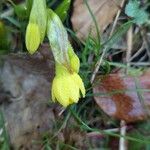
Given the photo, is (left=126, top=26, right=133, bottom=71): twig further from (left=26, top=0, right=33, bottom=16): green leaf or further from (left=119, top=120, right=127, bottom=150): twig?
(left=26, top=0, right=33, bottom=16): green leaf

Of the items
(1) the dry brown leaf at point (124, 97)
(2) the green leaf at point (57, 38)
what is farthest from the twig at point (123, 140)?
(2) the green leaf at point (57, 38)

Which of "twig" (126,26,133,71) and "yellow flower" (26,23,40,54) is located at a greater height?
"yellow flower" (26,23,40,54)

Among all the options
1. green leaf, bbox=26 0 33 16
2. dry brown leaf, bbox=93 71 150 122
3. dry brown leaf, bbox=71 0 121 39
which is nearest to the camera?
green leaf, bbox=26 0 33 16

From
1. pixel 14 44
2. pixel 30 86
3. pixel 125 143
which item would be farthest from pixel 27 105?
pixel 125 143

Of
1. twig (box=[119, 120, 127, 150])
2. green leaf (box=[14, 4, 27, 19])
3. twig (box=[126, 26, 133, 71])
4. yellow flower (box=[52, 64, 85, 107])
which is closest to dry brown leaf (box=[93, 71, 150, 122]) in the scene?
twig (box=[119, 120, 127, 150])

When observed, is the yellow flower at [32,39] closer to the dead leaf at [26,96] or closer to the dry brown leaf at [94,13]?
the dead leaf at [26,96]

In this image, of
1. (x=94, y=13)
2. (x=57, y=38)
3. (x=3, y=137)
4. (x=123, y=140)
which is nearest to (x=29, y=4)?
(x=57, y=38)

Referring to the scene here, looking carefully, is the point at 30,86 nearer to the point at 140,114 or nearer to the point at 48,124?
the point at 48,124
